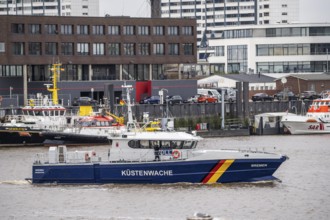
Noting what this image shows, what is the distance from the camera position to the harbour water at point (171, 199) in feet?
150

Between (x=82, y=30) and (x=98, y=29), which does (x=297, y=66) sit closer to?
(x=98, y=29)

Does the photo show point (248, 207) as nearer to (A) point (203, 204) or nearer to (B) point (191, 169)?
(A) point (203, 204)

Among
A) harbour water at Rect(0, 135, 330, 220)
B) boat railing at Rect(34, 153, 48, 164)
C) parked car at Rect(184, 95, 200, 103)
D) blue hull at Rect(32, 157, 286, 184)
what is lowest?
harbour water at Rect(0, 135, 330, 220)

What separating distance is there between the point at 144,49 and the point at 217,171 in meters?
63.5

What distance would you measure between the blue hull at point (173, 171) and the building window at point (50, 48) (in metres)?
56.1

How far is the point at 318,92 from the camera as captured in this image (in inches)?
4855

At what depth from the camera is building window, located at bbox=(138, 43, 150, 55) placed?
114688mm

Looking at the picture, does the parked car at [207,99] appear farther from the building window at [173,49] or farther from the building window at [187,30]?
the building window at [187,30]

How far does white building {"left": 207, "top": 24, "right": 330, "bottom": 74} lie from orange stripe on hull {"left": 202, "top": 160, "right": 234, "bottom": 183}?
85.4m

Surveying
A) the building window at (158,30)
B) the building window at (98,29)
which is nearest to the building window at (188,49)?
the building window at (158,30)

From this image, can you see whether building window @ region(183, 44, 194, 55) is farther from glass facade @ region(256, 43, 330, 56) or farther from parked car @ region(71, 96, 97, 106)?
glass facade @ region(256, 43, 330, 56)

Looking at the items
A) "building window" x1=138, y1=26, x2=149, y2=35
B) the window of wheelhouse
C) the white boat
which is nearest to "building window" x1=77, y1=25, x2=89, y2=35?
"building window" x1=138, y1=26, x2=149, y2=35

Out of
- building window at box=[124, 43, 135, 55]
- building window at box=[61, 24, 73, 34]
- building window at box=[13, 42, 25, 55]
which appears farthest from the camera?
building window at box=[124, 43, 135, 55]

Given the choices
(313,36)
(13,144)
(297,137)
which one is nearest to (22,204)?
(13,144)
